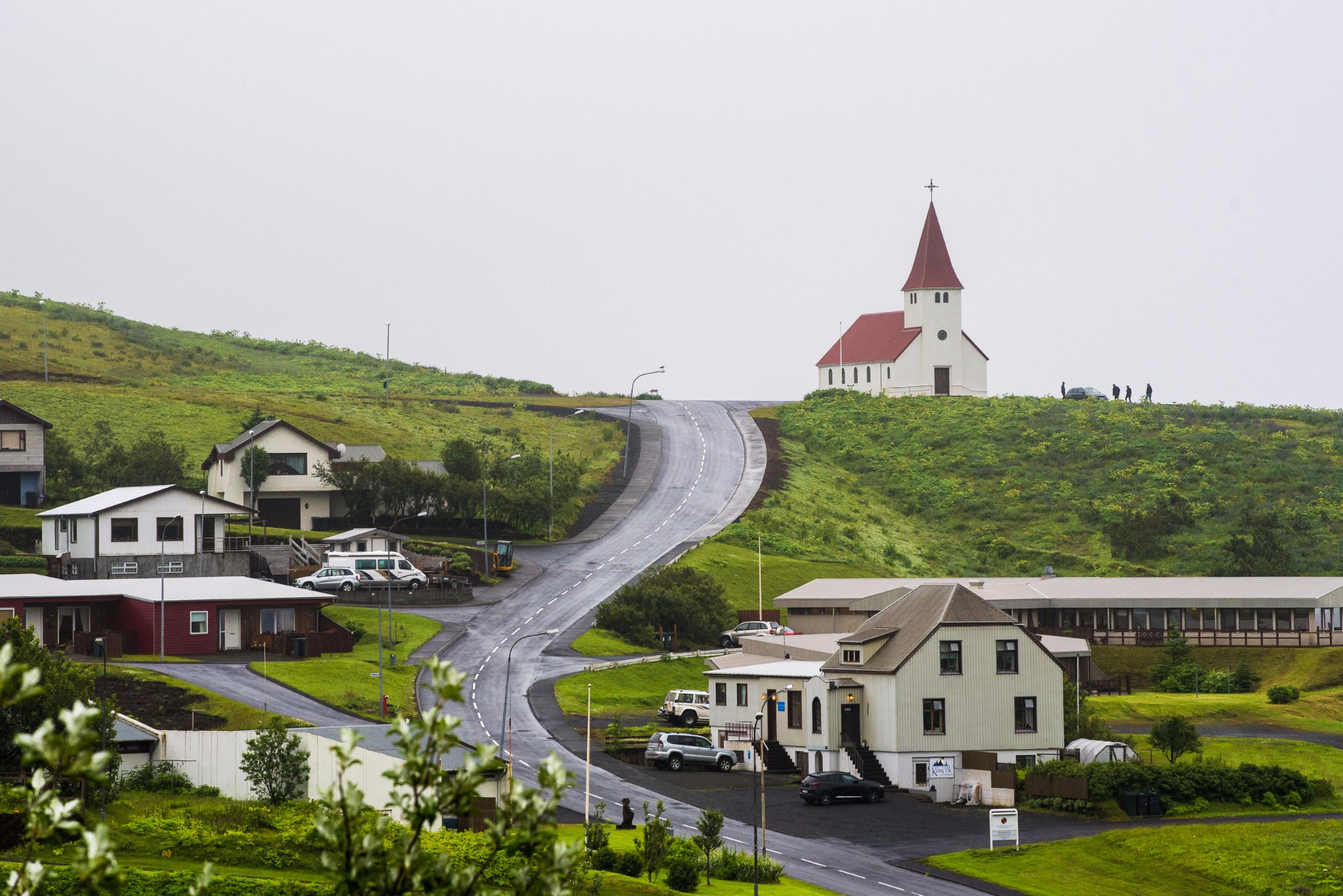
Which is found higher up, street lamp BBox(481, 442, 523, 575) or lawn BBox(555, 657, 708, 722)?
street lamp BBox(481, 442, 523, 575)

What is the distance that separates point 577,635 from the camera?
75.1m

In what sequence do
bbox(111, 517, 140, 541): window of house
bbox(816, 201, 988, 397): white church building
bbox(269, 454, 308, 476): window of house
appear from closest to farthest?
bbox(111, 517, 140, 541): window of house → bbox(269, 454, 308, 476): window of house → bbox(816, 201, 988, 397): white church building

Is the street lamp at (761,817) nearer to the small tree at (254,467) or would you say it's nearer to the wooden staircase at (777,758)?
the wooden staircase at (777,758)

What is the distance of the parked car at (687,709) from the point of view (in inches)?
2441

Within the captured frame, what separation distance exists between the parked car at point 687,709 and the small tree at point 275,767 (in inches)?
855

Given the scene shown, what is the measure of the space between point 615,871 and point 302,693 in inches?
956

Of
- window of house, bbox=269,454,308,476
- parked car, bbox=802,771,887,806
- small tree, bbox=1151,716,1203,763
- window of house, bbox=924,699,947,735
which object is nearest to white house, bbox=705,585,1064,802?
window of house, bbox=924,699,947,735

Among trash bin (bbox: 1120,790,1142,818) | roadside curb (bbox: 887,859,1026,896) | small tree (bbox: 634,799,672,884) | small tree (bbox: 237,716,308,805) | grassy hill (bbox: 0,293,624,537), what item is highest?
grassy hill (bbox: 0,293,624,537)

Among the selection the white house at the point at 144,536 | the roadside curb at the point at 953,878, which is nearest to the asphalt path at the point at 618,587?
the roadside curb at the point at 953,878

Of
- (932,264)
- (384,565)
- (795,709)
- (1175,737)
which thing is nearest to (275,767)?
(795,709)

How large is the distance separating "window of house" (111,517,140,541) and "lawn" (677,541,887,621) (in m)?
29.4

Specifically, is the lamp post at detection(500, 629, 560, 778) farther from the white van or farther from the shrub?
the white van

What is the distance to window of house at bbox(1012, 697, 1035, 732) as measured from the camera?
56.0m

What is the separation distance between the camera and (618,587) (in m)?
84.4
